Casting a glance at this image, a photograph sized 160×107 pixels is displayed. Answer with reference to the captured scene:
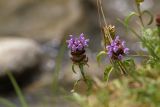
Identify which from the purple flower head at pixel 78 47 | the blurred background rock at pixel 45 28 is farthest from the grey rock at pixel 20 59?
the purple flower head at pixel 78 47

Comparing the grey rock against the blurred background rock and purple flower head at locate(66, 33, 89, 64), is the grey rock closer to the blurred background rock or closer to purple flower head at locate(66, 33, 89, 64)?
the blurred background rock

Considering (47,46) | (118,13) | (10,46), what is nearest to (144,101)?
(10,46)

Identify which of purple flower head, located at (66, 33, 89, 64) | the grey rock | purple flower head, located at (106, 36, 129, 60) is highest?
→ the grey rock

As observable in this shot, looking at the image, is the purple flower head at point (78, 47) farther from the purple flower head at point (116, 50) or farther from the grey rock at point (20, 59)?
the grey rock at point (20, 59)

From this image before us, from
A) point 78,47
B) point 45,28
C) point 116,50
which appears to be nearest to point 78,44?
point 78,47

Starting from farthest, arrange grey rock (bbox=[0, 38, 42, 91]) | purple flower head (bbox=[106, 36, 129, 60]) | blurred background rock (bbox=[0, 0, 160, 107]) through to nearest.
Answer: blurred background rock (bbox=[0, 0, 160, 107]), grey rock (bbox=[0, 38, 42, 91]), purple flower head (bbox=[106, 36, 129, 60])

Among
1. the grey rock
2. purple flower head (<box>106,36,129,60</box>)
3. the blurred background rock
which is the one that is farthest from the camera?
the blurred background rock

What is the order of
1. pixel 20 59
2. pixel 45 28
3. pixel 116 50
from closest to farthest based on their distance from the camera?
pixel 116 50 → pixel 20 59 → pixel 45 28

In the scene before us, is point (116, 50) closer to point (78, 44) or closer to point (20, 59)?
point (78, 44)

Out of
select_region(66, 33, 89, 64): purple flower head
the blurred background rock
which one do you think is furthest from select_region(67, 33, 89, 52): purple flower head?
the blurred background rock

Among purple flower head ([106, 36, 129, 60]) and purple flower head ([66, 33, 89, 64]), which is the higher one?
purple flower head ([66, 33, 89, 64])
